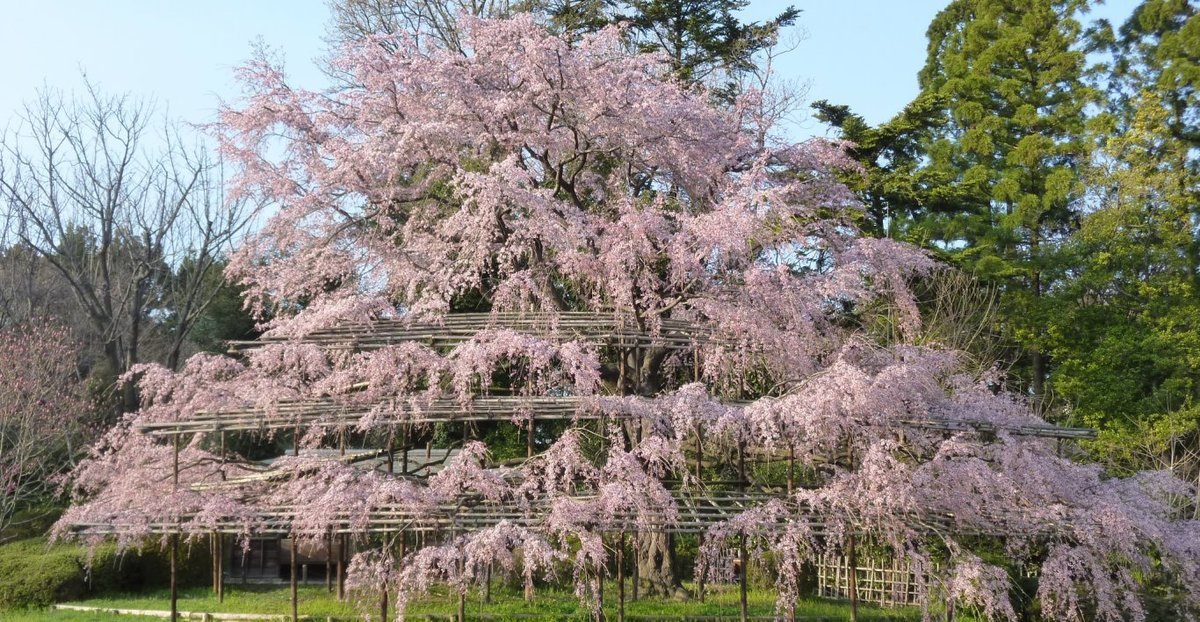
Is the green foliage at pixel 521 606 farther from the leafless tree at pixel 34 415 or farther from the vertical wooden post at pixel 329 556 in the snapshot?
the leafless tree at pixel 34 415

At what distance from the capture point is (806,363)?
38.0 ft

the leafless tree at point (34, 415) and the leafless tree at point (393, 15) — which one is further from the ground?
the leafless tree at point (393, 15)

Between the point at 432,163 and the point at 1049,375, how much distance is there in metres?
17.2

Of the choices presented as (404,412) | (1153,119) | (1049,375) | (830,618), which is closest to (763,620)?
(830,618)

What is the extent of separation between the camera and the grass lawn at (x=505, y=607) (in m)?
11.2

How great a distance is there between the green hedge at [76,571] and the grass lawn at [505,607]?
49cm

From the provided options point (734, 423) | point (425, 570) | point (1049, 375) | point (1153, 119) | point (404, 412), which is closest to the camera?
point (425, 570)

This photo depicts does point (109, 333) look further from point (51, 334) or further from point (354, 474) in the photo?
point (354, 474)

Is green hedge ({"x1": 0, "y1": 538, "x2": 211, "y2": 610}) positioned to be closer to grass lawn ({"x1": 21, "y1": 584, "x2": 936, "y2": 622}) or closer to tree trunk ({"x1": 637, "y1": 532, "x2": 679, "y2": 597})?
grass lawn ({"x1": 21, "y1": 584, "x2": 936, "y2": 622})

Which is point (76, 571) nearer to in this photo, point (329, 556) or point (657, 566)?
point (329, 556)

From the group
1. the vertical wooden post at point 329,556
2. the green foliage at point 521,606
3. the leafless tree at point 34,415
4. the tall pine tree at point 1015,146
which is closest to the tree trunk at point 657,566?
the green foliage at point 521,606

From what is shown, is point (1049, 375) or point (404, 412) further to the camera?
point (1049, 375)

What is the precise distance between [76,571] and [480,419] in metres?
8.44

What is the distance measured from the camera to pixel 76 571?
1509 centimetres
